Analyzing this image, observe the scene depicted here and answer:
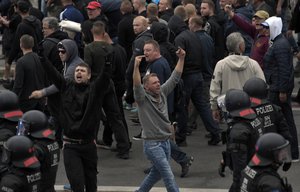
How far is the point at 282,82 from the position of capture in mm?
12141

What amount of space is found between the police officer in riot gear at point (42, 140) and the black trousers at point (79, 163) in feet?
4.12

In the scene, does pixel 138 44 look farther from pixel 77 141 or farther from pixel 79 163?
pixel 79 163

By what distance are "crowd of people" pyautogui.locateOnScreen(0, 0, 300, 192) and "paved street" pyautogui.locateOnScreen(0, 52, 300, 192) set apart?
17cm

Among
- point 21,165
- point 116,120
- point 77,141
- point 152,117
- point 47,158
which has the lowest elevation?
point 116,120

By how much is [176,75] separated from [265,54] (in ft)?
6.69

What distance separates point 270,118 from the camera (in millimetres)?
9984

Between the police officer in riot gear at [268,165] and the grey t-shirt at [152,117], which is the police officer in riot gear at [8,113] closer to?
the grey t-shirt at [152,117]

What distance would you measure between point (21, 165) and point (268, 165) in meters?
2.11

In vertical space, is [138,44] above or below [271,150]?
below

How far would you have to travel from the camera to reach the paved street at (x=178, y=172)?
11.7 m

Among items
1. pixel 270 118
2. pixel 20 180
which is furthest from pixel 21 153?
pixel 270 118

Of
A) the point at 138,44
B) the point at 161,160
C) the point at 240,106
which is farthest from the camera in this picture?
the point at 138,44

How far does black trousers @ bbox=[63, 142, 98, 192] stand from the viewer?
10.2 meters

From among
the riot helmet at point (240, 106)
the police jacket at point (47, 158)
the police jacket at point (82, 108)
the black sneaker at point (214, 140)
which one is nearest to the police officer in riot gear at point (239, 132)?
the riot helmet at point (240, 106)
